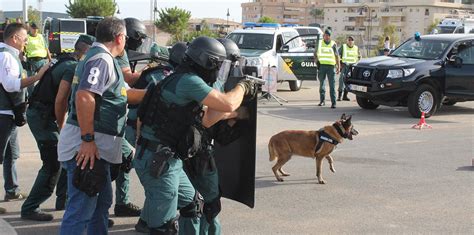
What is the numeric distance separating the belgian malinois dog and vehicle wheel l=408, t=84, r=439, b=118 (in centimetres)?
619

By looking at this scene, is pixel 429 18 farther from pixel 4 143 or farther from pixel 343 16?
pixel 4 143

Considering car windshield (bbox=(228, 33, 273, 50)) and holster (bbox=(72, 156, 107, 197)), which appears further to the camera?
car windshield (bbox=(228, 33, 273, 50))

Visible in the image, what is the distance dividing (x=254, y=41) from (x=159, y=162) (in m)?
13.0

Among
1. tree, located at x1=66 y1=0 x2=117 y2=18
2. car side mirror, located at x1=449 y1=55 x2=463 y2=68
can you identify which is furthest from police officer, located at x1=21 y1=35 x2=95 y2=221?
tree, located at x1=66 y1=0 x2=117 y2=18

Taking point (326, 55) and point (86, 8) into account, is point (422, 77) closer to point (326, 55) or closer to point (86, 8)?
point (326, 55)

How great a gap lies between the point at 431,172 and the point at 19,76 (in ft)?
17.1

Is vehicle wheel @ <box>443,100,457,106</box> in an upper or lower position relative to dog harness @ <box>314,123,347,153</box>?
lower

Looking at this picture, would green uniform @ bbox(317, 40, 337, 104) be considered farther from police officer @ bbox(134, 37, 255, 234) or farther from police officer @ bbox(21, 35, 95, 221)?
police officer @ bbox(134, 37, 255, 234)

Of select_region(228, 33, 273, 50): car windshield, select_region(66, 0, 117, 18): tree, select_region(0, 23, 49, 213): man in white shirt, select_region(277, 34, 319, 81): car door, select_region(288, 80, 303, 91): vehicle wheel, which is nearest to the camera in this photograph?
select_region(0, 23, 49, 213): man in white shirt

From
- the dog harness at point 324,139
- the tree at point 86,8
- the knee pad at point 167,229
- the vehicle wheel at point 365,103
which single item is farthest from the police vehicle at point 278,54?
the tree at point 86,8

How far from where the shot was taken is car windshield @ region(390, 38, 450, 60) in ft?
43.1

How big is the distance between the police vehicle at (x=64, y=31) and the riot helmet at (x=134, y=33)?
2231cm

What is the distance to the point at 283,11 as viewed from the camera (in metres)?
140

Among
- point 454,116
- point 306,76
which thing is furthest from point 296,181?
point 306,76
